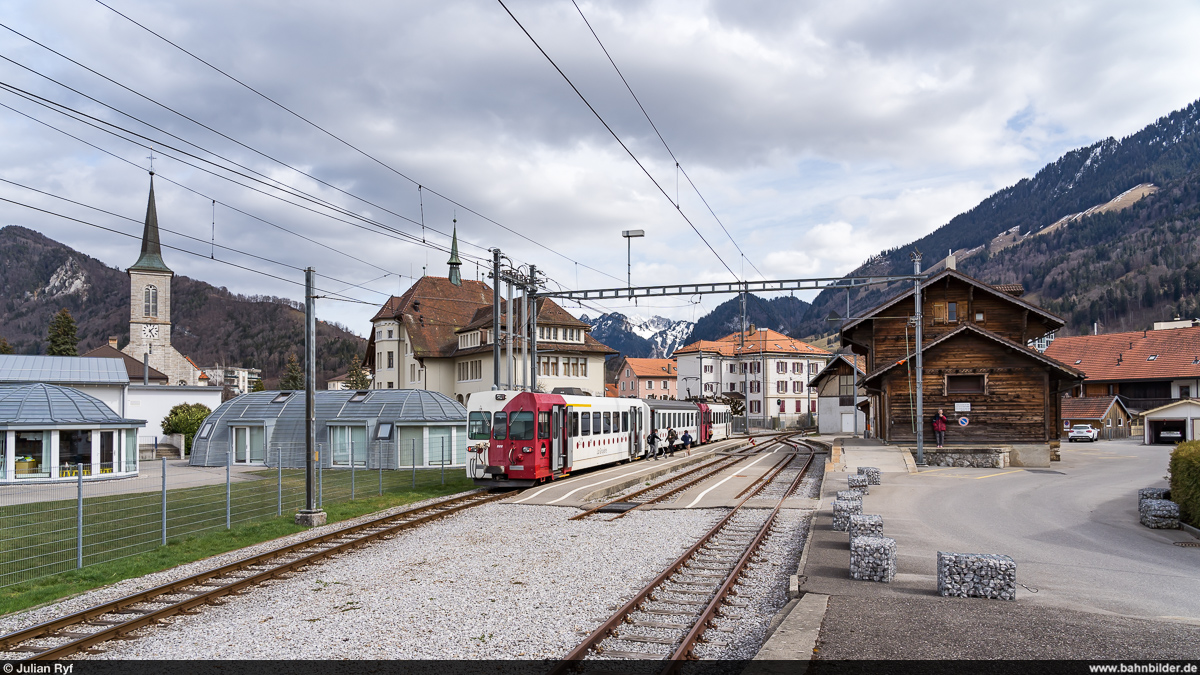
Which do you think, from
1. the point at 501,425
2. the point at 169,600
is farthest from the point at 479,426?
the point at 169,600

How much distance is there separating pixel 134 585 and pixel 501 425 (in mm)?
13345

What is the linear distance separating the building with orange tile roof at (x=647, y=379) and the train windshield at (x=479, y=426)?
10300cm

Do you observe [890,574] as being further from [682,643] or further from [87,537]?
[87,537]

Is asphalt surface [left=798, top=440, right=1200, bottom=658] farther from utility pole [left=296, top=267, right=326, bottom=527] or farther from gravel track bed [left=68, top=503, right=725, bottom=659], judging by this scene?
utility pole [left=296, top=267, right=326, bottom=527]

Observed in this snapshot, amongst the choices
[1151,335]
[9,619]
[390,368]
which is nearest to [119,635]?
[9,619]

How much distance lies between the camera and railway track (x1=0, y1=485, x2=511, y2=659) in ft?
28.3

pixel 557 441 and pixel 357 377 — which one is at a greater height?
pixel 357 377

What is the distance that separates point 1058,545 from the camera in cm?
1443

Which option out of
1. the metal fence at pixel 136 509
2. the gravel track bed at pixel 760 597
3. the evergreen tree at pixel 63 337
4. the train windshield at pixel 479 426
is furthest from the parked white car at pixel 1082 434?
the evergreen tree at pixel 63 337

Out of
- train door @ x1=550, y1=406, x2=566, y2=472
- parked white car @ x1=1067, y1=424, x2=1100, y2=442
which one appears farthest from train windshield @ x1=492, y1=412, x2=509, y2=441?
parked white car @ x1=1067, y1=424, x2=1100, y2=442

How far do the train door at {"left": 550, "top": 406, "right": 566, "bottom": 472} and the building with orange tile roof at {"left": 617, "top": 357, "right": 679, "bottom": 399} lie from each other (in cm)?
10125

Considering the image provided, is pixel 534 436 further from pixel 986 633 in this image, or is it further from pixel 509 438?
pixel 986 633

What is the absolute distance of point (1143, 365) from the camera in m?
70.2

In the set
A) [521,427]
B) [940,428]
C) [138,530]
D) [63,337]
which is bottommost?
[138,530]
